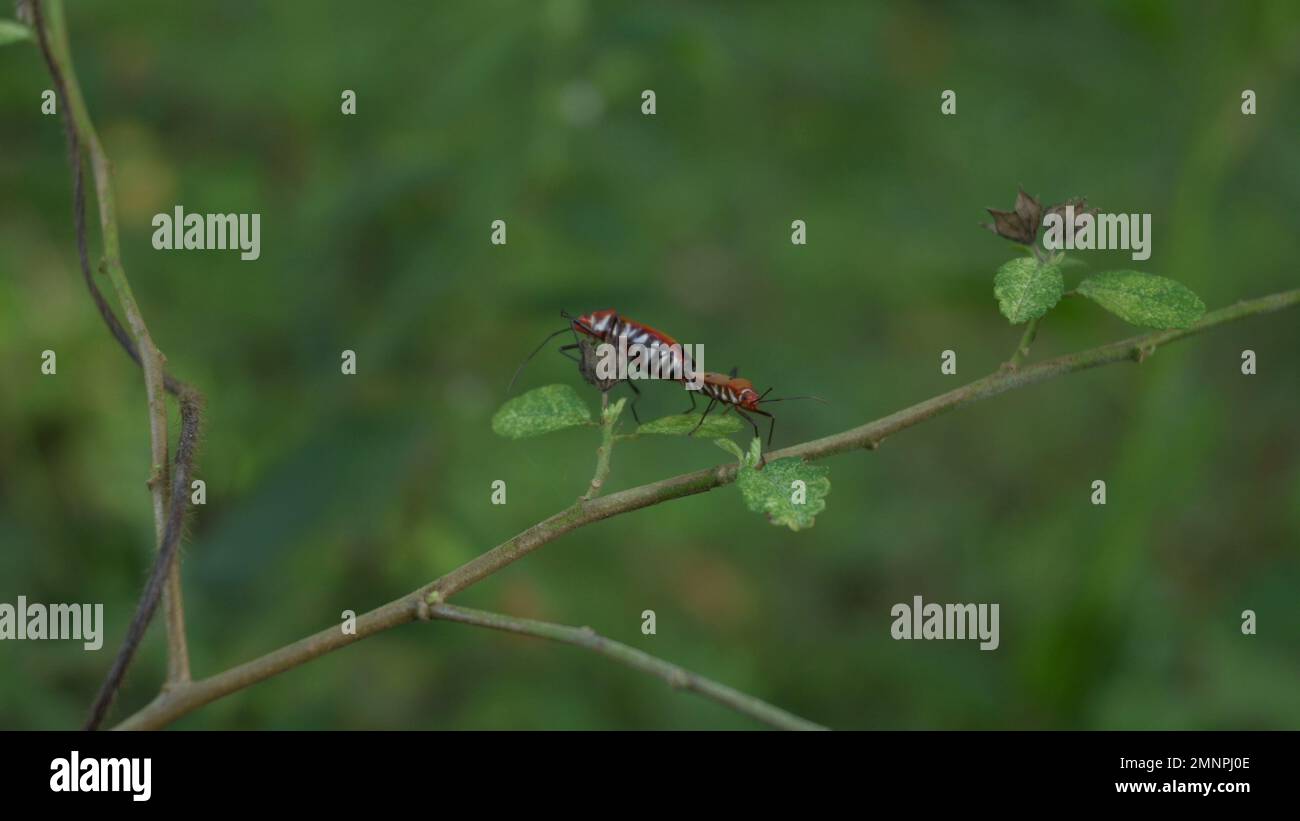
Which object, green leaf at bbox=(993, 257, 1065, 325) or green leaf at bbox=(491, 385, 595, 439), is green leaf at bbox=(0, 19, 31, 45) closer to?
green leaf at bbox=(491, 385, 595, 439)

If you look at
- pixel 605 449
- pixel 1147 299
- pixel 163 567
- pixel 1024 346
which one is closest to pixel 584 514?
pixel 605 449

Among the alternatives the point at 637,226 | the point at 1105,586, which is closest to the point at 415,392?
the point at 637,226

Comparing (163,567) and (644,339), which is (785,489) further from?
(163,567)

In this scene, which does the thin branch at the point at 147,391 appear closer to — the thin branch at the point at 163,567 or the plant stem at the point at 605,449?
the thin branch at the point at 163,567

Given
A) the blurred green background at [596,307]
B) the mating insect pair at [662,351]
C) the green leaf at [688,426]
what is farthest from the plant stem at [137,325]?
the blurred green background at [596,307]
